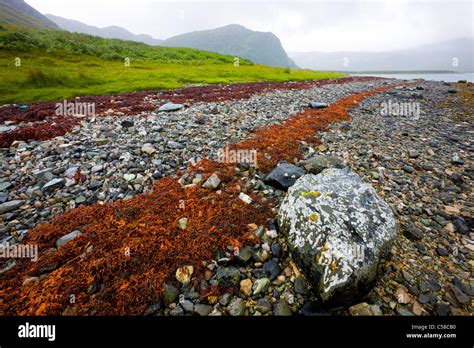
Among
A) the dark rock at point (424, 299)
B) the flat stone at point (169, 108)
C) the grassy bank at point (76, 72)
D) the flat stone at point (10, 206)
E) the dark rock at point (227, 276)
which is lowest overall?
the dark rock at point (424, 299)

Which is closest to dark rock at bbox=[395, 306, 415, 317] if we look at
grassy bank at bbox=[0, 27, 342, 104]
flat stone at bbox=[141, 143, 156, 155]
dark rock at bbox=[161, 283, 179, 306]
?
dark rock at bbox=[161, 283, 179, 306]

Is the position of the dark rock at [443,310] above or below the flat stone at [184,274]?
below

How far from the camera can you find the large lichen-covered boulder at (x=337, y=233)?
3.28 m

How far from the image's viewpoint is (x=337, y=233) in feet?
12.2

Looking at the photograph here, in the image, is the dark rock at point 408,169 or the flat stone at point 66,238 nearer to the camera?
the flat stone at point 66,238

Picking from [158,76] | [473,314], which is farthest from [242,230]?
[158,76]

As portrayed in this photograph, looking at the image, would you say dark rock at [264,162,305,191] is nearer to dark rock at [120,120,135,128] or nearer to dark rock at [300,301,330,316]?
dark rock at [300,301,330,316]

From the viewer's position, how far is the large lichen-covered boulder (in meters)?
3.28

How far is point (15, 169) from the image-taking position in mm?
6801

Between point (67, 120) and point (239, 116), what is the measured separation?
9.74 metres

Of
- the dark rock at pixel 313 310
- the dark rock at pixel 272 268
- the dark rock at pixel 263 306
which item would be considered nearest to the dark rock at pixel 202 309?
the dark rock at pixel 263 306

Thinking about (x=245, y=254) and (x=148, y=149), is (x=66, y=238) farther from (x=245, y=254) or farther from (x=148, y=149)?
(x=148, y=149)

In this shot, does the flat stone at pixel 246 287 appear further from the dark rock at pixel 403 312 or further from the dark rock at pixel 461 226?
the dark rock at pixel 461 226

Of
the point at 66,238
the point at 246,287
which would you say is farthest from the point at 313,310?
the point at 66,238
